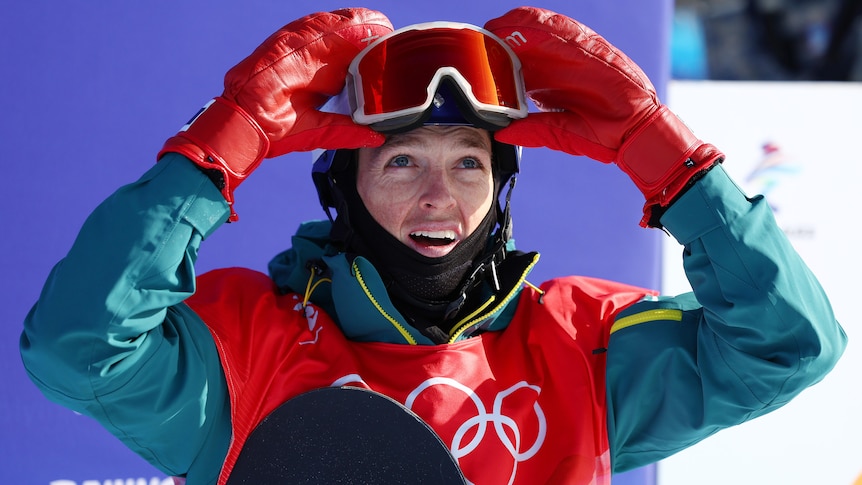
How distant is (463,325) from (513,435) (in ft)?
0.83

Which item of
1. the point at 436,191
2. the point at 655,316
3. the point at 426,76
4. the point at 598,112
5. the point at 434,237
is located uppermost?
the point at 426,76

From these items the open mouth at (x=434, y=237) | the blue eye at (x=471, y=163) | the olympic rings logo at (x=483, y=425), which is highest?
the blue eye at (x=471, y=163)

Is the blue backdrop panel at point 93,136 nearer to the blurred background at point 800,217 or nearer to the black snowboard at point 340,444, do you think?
the black snowboard at point 340,444

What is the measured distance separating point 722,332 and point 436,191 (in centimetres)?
64

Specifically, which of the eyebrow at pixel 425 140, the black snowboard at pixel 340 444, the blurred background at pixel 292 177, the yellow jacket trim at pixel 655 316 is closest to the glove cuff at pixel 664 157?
the yellow jacket trim at pixel 655 316

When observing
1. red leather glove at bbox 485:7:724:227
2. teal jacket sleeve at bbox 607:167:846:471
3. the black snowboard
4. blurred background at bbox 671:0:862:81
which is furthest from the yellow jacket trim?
blurred background at bbox 671:0:862:81

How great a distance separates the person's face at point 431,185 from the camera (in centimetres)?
212

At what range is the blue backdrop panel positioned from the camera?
2170mm

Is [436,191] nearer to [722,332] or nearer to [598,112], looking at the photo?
[598,112]

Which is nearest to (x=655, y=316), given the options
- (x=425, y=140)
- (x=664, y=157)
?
(x=664, y=157)

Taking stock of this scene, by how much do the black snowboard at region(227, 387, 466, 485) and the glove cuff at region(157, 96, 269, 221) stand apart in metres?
0.40

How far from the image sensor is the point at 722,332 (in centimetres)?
192

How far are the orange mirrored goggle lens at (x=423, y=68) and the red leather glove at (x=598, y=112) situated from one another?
0.06 metres

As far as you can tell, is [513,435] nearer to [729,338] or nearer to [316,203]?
[729,338]
